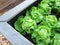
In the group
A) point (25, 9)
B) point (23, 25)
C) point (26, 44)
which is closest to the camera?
point (26, 44)

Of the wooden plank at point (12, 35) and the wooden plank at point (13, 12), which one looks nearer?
the wooden plank at point (12, 35)

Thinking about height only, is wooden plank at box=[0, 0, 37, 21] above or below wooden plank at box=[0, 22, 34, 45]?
above

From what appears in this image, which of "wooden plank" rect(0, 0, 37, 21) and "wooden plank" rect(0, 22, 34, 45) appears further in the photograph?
"wooden plank" rect(0, 0, 37, 21)

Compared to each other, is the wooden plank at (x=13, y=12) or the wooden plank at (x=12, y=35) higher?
the wooden plank at (x=13, y=12)

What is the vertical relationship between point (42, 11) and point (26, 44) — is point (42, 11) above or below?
above

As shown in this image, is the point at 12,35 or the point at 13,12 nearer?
the point at 12,35

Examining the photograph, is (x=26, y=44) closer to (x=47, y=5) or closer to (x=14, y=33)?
(x=14, y=33)

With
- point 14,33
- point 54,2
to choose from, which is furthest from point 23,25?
point 54,2

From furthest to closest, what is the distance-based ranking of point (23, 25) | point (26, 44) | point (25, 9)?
point (25, 9) → point (23, 25) → point (26, 44)
